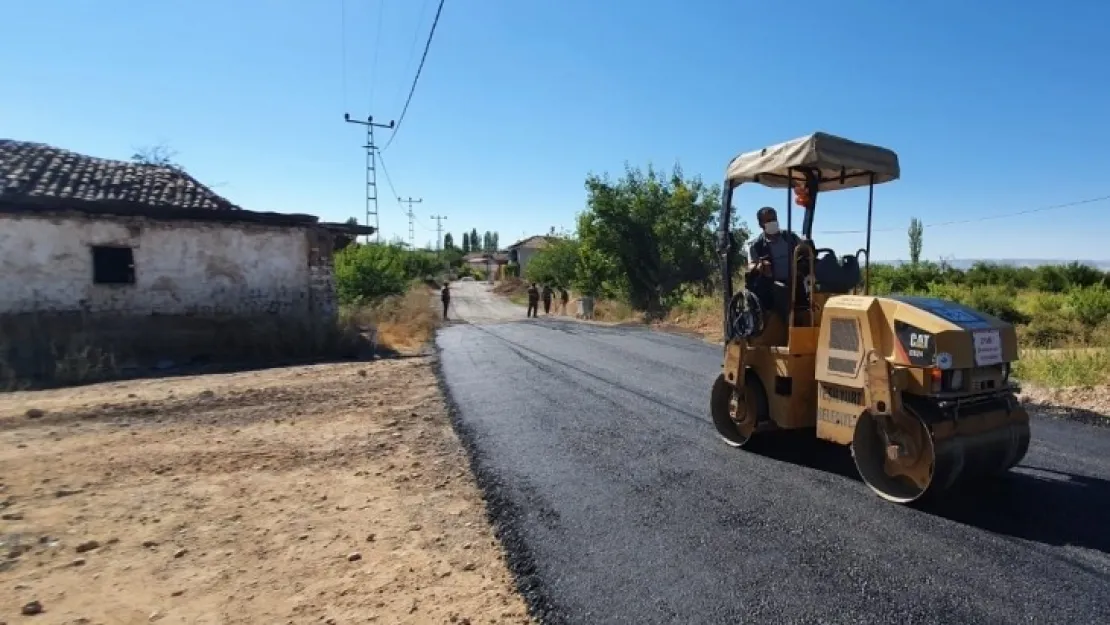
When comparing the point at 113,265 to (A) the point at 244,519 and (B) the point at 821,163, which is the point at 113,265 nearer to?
(A) the point at 244,519

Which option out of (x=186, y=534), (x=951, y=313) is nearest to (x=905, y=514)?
(x=951, y=313)

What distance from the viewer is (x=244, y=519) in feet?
15.0

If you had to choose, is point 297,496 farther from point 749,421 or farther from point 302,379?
point 302,379

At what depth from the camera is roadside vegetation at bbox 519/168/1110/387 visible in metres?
16.9

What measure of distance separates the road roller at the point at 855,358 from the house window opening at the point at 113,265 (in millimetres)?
12041

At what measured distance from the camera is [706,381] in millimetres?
9328

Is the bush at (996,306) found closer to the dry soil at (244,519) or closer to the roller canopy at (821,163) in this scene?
the roller canopy at (821,163)

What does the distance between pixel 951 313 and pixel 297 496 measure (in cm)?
493

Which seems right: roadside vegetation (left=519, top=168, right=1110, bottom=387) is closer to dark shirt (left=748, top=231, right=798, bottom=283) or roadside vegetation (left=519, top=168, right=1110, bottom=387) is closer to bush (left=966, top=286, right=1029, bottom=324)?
bush (left=966, top=286, right=1029, bottom=324)

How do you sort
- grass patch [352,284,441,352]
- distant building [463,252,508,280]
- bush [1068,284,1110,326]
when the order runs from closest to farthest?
bush [1068,284,1110,326] < grass patch [352,284,441,352] < distant building [463,252,508,280]

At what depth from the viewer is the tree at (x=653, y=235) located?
24.3 metres

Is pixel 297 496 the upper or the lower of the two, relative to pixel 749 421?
lower

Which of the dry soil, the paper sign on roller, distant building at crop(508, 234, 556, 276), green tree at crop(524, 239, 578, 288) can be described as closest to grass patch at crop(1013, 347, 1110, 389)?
the paper sign on roller

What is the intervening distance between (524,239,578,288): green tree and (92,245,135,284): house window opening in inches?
963
